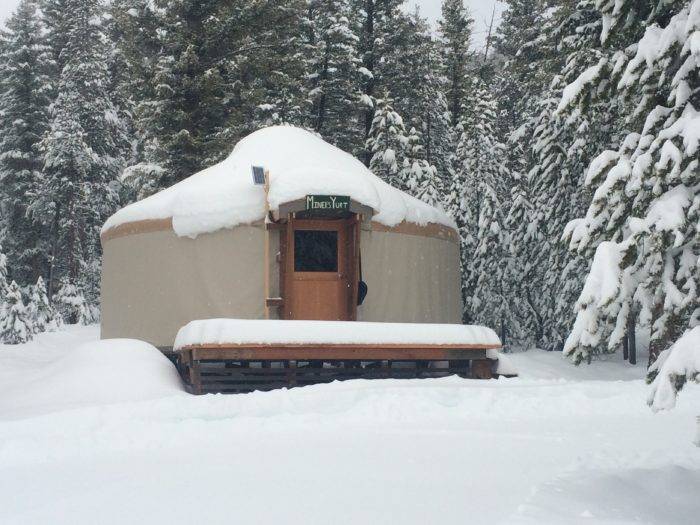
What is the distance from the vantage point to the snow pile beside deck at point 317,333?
26.2ft

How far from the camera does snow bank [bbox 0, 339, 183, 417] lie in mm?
7449

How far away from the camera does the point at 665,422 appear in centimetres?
591

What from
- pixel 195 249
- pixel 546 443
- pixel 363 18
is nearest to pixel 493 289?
pixel 195 249

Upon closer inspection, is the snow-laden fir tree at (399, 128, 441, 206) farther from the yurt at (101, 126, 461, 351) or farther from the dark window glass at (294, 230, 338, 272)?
the dark window glass at (294, 230, 338, 272)

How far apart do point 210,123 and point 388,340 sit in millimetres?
9807

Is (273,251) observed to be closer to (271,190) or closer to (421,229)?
(271,190)

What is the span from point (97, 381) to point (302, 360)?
226 centimetres

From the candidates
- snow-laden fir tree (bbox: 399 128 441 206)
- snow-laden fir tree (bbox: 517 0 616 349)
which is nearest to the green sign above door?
snow-laden fir tree (bbox: 517 0 616 349)

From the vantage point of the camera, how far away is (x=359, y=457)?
4426mm

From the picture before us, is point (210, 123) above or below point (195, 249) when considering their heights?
above

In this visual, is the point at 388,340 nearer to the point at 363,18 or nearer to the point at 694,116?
the point at 694,116

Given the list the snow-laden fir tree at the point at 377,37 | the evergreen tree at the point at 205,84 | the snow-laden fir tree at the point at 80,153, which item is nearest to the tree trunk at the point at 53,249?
the snow-laden fir tree at the point at 80,153

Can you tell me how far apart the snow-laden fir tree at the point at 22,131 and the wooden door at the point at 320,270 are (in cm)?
1798

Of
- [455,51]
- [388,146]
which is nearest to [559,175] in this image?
[388,146]
